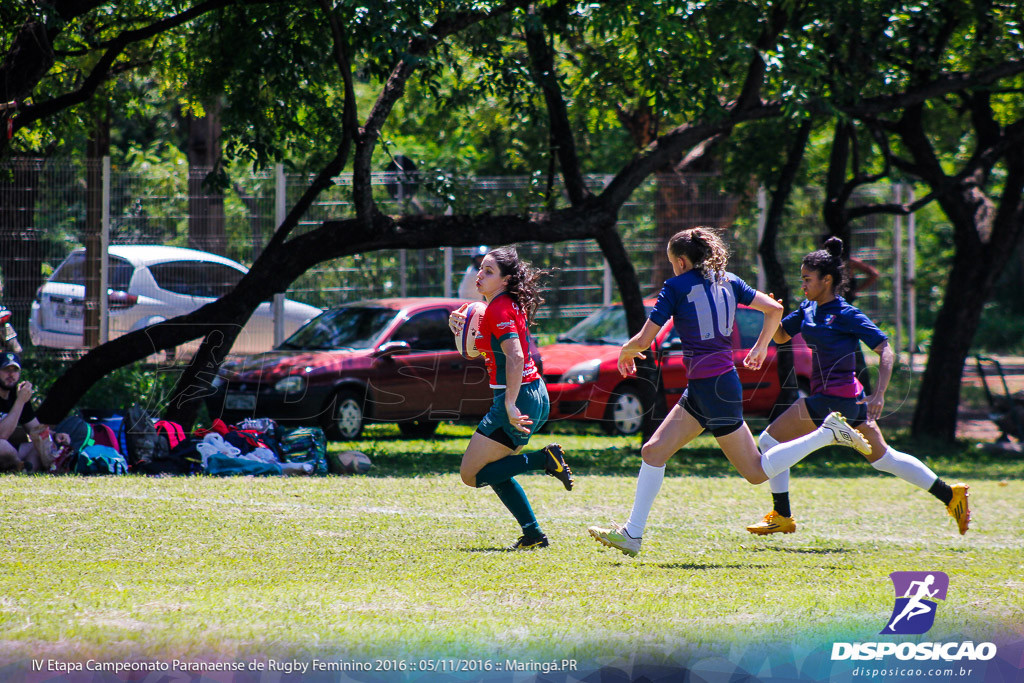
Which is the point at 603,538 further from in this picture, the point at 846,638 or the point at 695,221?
the point at 695,221

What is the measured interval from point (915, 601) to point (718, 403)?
6.37 ft

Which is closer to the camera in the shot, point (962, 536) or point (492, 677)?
point (492, 677)

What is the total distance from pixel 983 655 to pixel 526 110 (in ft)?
32.7

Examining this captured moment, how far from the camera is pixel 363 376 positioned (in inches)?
527

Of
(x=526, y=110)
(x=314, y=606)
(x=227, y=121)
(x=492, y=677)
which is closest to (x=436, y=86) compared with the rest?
(x=526, y=110)

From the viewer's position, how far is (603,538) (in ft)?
22.3

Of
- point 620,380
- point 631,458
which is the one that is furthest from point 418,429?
point 631,458

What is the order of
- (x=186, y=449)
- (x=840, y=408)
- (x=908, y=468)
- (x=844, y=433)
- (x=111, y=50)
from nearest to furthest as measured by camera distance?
(x=844, y=433) < (x=908, y=468) < (x=840, y=408) < (x=186, y=449) < (x=111, y=50)

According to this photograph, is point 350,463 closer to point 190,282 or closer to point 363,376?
point 363,376

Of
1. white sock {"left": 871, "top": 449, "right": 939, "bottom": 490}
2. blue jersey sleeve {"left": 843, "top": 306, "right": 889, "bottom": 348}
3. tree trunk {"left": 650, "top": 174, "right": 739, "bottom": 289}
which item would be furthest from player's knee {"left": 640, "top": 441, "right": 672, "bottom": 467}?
tree trunk {"left": 650, "top": 174, "right": 739, "bottom": 289}

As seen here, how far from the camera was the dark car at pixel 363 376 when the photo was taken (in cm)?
1309

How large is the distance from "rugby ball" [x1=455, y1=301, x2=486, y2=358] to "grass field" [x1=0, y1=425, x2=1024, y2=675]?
1.23m

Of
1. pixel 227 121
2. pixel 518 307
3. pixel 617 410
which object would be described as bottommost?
pixel 617 410

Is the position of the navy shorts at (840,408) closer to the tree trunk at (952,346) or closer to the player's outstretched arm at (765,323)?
the player's outstretched arm at (765,323)
